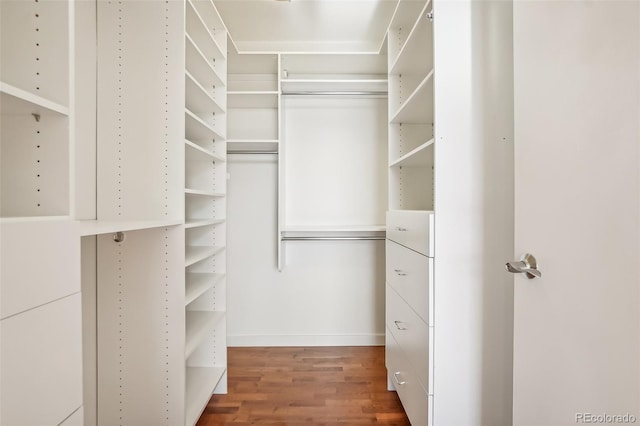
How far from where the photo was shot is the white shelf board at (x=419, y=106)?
1450 mm

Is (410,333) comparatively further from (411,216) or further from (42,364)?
(42,364)

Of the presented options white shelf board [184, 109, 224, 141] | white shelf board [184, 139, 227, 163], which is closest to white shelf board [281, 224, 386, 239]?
white shelf board [184, 139, 227, 163]

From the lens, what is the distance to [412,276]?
1495 mm

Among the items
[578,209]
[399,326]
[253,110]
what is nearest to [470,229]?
[578,209]

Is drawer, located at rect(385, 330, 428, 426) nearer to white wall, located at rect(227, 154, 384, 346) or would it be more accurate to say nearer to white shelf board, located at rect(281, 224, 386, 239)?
white wall, located at rect(227, 154, 384, 346)

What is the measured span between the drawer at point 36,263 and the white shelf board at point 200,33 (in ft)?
4.22

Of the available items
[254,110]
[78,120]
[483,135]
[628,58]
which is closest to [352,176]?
[254,110]

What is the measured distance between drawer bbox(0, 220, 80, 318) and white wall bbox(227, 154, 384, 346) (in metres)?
1.90

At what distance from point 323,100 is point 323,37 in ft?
1.52

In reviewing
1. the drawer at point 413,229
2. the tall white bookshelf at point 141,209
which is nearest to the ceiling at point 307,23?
the tall white bookshelf at point 141,209

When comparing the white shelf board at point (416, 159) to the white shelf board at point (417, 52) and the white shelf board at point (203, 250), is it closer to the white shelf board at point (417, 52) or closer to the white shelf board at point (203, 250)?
the white shelf board at point (417, 52)

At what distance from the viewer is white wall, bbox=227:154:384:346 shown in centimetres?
262

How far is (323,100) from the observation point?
2.61 m

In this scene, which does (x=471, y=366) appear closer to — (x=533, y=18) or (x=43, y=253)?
(x=533, y=18)
